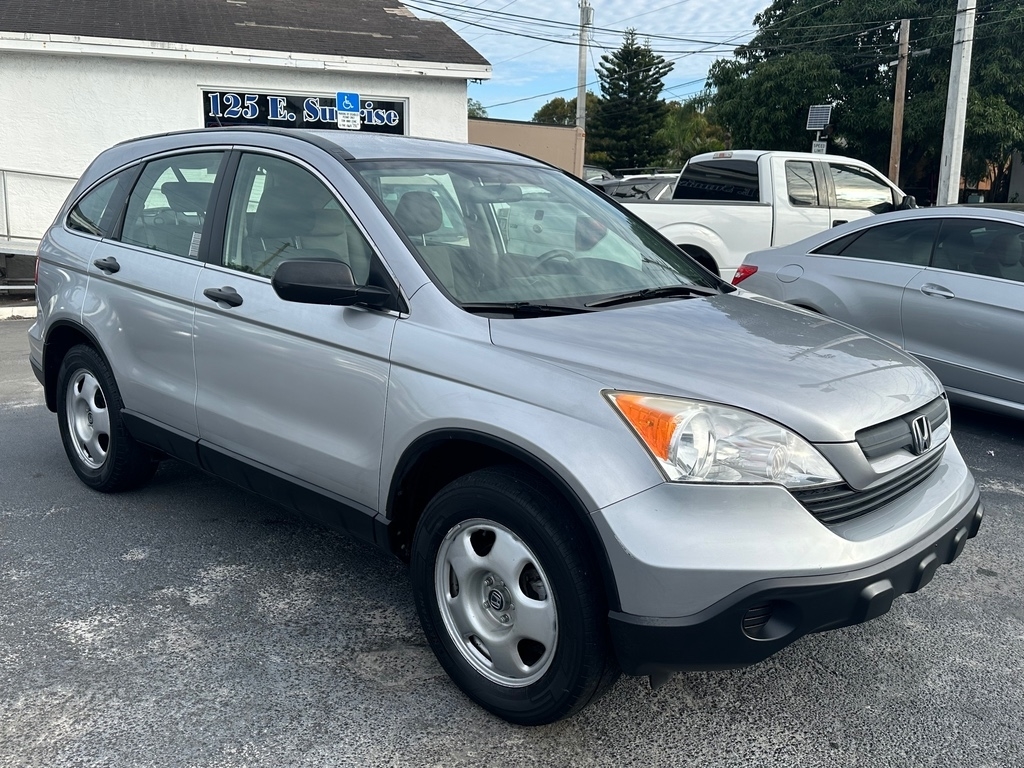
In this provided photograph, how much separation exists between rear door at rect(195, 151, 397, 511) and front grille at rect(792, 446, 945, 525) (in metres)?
1.38

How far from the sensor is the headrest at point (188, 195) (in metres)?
4.03

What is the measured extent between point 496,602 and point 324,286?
1159 mm

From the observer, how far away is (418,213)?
3.37 metres

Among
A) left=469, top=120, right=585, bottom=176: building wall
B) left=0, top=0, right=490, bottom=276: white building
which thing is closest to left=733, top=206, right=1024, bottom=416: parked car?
left=0, top=0, right=490, bottom=276: white building

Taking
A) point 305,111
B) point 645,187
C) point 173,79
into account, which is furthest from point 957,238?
point 173,79

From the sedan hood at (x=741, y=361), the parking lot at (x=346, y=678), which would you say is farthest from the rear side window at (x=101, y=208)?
the sedan hood at (x=741, y=361)

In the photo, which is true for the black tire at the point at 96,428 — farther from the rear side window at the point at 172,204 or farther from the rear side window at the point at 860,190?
the rear side window at the point at 860,190

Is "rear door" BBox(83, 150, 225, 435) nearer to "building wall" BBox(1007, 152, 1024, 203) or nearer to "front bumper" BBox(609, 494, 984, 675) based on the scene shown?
"front bumper" BBox(609, 494, 984, 675)

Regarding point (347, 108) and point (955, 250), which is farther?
point (347, 108)

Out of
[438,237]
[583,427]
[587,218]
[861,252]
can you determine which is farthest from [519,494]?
[861,252]

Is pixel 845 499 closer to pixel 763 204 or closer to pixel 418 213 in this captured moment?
pixel 418 213

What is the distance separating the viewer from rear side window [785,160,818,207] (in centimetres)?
1011

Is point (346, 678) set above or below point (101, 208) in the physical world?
below

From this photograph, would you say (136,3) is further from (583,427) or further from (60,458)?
(583,427)
